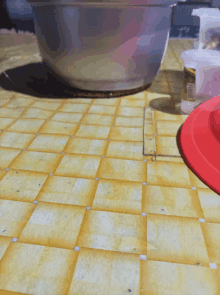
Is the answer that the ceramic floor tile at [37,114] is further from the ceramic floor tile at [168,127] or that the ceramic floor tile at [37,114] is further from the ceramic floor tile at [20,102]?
the ceramic floor tile at [168,127]

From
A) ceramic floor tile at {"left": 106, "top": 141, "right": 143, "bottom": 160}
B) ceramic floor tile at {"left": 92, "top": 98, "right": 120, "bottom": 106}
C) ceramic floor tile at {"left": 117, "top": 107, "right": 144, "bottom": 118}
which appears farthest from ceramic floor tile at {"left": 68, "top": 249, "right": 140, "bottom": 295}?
ceramic floor tile at {"left": 92, "top": 98, "right": 120, "bottom": 106}

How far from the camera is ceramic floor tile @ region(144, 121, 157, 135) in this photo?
972mm

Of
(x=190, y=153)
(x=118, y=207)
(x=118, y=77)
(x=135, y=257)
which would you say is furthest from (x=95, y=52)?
(x=135, y=257)

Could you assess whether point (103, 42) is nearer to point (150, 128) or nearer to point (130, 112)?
point (130, 112)

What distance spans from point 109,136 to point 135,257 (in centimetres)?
52

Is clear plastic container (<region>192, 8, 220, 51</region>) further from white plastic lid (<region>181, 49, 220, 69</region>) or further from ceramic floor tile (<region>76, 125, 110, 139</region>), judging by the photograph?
ceramic floor tile (<region>76, 125, 110, 139</region>)

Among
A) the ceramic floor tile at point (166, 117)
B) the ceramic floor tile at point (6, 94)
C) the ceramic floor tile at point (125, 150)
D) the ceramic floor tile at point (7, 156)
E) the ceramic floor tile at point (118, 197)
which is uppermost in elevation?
the ceramic floor tile at point (6, 94)

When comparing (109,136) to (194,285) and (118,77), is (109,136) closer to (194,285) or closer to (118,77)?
(118,77)

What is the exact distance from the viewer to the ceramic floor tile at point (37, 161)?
30.5 inches

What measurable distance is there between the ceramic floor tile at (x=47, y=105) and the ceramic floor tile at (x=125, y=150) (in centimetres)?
44

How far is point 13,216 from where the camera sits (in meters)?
0.60

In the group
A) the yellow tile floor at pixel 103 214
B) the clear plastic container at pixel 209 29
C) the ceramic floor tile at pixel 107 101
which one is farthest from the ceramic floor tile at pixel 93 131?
the clear plastic container at pixel 209 29

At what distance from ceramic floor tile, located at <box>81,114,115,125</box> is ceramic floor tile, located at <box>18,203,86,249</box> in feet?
1.61

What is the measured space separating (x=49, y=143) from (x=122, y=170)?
0.31 metres
